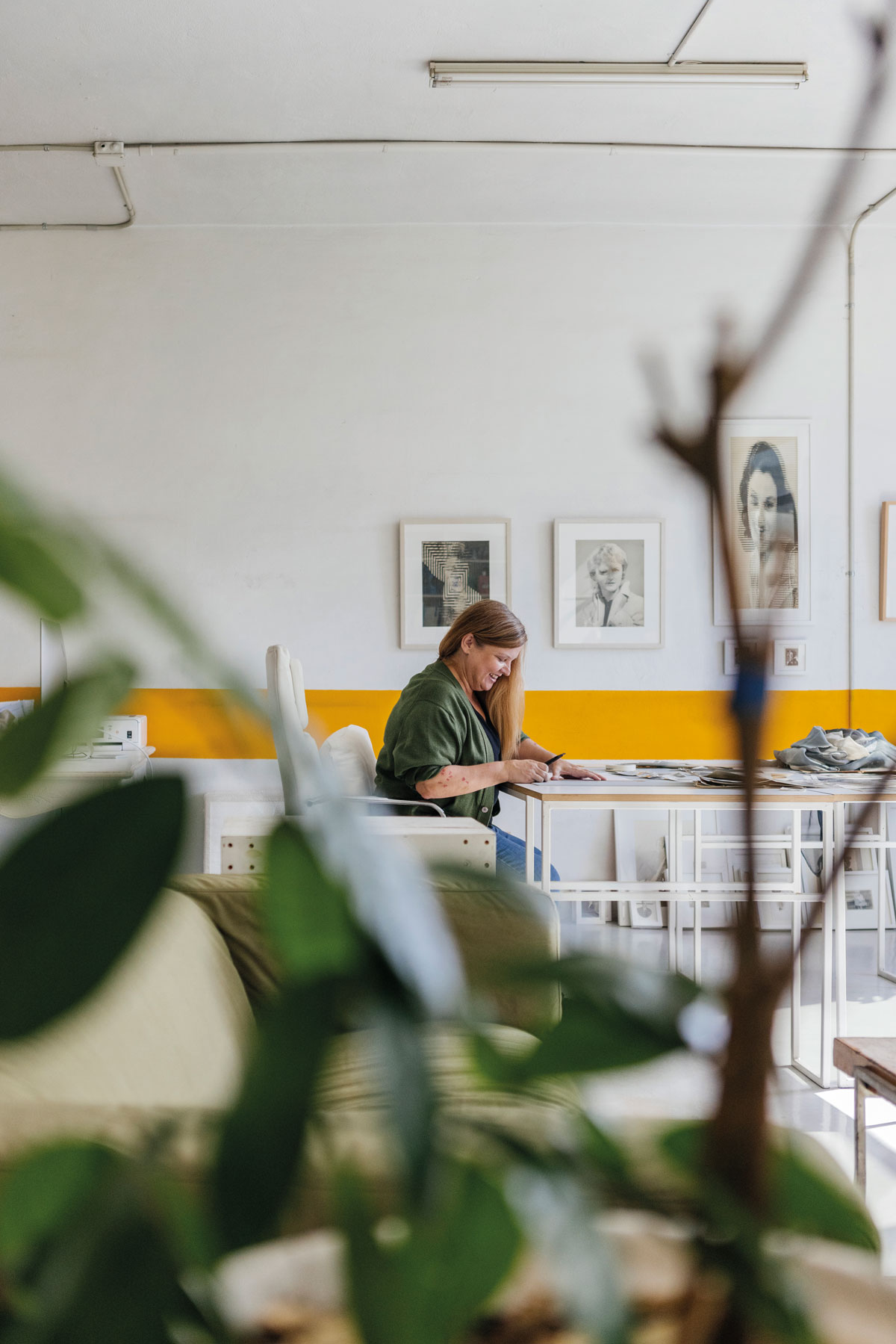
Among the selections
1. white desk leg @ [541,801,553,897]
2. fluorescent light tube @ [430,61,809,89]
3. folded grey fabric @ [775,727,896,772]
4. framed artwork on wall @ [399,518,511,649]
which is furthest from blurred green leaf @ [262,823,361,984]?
framed artwork on wall @ [399,518,511,649]

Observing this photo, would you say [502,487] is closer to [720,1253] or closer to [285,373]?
[285,373]

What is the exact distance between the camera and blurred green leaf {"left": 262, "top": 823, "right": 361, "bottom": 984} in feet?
0.47

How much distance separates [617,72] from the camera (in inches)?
150

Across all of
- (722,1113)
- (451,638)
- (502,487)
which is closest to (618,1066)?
(722,1113)

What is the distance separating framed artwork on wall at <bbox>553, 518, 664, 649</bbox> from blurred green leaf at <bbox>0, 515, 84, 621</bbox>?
15.4ft

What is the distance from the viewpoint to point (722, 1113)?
17 centimetres

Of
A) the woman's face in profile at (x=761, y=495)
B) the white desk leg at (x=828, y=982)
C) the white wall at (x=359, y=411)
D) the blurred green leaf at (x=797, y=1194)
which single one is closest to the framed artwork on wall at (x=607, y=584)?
the white wall at (x=359, y=411)

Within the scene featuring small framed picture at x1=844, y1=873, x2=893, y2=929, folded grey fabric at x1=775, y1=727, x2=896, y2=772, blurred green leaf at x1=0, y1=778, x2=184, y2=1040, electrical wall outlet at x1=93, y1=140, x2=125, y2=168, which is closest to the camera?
blurred green leaf at x1=0, y1=778, x2=184, y2=1040

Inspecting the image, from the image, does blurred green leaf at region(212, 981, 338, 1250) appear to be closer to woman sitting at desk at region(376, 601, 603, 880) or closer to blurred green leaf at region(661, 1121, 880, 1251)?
blurred green leaf at region(661, 1121, 880, 1251)

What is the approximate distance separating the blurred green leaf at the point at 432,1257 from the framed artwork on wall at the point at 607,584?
467 centimetres

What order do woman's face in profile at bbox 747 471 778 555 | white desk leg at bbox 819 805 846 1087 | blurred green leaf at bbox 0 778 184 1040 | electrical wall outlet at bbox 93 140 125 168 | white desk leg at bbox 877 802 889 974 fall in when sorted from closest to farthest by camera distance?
blurred green leaf at bbox 0 778 184 1040
white desk leg at bbox 819 805 846 1087
white desk leg at bbox 877 802 889 974
electrical wall outlet at bbox 93 140 125 168
woman's face in profile at bbox 747 471 778 555

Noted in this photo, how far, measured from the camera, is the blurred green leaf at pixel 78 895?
13 centimetres

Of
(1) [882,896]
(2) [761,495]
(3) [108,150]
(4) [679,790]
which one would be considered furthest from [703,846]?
(3) [108,150]

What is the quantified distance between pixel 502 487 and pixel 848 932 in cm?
271
